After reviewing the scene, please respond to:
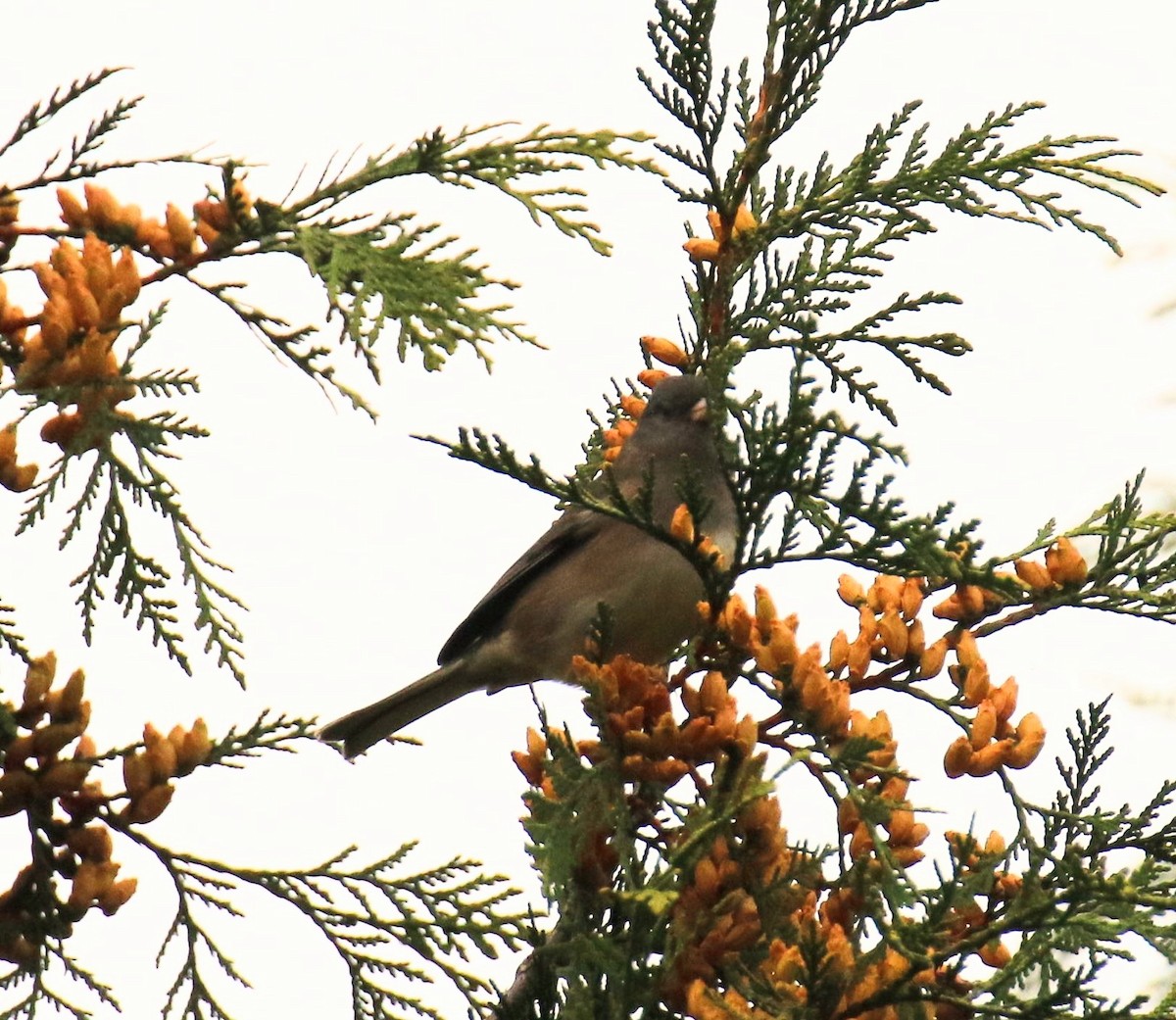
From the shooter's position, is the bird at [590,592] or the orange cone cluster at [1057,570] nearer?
the orange cone cluster at [1057,570]

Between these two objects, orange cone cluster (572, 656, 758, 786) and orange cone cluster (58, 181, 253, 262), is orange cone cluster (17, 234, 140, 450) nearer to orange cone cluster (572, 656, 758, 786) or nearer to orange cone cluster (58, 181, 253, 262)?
orange cone cluster (58, 181, 253, 262)

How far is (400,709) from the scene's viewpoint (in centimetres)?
411

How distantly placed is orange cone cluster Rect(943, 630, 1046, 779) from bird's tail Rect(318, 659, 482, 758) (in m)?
1.86

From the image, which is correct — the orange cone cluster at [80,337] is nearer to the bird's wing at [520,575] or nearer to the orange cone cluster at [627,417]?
the orange cone cluster at [627,417]

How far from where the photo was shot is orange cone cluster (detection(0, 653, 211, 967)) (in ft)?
7.00

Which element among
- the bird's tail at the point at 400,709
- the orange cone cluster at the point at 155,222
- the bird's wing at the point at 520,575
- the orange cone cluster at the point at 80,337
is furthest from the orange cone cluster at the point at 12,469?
the bird's wing at the point at 520,575

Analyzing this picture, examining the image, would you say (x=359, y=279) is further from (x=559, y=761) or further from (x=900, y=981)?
(x=900, y=981)

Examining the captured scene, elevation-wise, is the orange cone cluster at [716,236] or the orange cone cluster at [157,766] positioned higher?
the orange cone cluster at [716,236]

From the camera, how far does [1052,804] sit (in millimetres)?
2504

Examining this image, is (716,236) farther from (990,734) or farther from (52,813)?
(52,813)

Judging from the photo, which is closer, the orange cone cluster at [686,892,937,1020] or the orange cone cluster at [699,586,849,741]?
the orange cone cluster at [686,892,937,1020]

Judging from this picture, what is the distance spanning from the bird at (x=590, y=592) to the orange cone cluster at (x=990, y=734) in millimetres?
842

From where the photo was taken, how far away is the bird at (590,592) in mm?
3312

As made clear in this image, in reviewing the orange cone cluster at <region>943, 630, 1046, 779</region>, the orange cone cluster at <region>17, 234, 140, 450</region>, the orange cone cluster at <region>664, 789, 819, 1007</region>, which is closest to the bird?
the orange cone cluster at <region>943, 630, 1046, 779</region>
